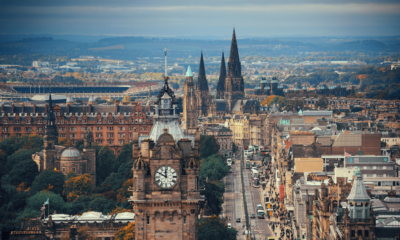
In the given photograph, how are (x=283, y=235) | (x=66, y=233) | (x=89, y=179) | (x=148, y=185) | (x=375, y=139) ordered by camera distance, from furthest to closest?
(x=375, y=139)
(x=89, y=179)
(x=283, y=235)
(x=66, y=233)
(x=148, y=185)

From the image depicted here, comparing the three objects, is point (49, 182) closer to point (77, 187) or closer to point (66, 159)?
point (77, 187)

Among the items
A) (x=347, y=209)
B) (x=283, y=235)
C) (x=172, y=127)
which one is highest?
(x=172, y=127)

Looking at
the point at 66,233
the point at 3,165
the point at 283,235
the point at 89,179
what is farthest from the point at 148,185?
the point at 3,165

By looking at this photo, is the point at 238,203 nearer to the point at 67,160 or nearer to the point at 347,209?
the point at 67,160

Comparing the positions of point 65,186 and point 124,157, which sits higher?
point 124,157

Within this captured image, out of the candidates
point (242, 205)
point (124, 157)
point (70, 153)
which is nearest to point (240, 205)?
point (242, 205)

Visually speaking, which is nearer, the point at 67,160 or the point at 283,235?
the point at 283,235

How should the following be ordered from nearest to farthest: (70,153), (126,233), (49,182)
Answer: (126,233), (49,182), (70,153)
